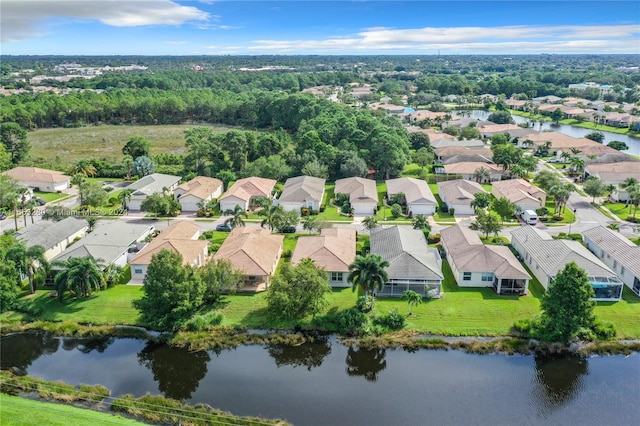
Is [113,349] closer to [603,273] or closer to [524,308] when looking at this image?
[524,308]

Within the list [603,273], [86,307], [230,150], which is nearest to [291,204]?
[230,150]

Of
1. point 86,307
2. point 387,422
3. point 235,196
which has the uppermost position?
point 235,196

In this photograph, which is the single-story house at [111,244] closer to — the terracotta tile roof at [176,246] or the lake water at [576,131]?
the terracotta tile roof at [176,246]

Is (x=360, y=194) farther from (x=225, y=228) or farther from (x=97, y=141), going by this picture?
(x=97, y=141)

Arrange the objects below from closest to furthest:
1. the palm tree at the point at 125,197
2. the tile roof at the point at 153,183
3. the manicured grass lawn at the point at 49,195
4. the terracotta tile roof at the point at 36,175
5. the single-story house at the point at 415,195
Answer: the single-story house at the point at 415,195
the palm tree at the point at 125,197
the tile roof at the point at 153,183
the manicured grass lawn at the point at 49,195
the terracotta tile roof at the point at 36,175

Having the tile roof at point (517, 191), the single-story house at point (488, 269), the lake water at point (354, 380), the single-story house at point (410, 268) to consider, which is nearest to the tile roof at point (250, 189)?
the single-story house at point (410, 268)
